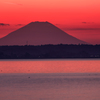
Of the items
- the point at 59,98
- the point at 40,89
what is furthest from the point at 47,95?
the point at 40,89

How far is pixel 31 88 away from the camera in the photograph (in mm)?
→ 27000

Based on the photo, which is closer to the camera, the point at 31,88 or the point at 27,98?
the point at 27,98

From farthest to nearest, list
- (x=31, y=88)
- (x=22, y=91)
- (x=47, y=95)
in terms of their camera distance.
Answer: (x=31, y=88) < (x=22, y=91) < (x=47, y=95)

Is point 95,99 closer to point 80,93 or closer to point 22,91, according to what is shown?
point 80,93

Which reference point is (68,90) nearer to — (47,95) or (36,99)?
(47,95)

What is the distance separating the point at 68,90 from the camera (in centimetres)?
2583

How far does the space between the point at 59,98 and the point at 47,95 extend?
1.34 metres

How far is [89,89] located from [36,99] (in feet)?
19.2

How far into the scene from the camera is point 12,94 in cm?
2372

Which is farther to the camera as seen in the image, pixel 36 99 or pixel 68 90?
pixel 68 90

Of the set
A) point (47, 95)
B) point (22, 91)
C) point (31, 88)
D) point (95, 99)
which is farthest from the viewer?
point (31, 88)

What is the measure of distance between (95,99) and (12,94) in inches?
222

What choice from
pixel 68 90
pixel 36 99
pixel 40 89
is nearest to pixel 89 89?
pixel 68 90

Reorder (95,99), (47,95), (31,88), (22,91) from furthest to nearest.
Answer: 1. (31,88)
2. (22,91)
3. (47,95)
4. (95,99)
